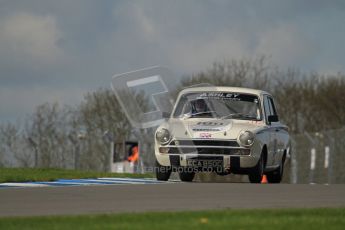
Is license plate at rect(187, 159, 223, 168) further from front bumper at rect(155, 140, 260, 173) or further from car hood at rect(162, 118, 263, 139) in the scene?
car hood at rect(162, 118, 263, 139)

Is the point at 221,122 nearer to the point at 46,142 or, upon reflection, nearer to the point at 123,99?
the point at 123,99

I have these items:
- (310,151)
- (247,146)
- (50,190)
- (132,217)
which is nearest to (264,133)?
(247,146)

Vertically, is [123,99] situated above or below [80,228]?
above

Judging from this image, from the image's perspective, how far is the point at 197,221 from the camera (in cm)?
998

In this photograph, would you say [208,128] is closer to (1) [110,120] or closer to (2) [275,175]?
(2) [275,175]

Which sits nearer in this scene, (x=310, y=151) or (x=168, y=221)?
(x=168, y=221)

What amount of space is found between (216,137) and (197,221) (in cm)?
824

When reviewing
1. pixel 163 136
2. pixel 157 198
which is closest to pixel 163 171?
pixel 163 136

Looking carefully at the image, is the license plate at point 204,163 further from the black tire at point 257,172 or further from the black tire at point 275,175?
the black tire at point 275,175

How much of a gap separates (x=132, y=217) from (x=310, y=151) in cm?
2825

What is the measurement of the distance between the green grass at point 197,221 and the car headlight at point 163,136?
7124 millimetres

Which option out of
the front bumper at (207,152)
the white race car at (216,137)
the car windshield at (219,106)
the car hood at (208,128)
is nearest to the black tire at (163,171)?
the white race car at (216,137)

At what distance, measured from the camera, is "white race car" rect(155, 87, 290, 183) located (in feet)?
59.6

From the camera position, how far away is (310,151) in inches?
1500
